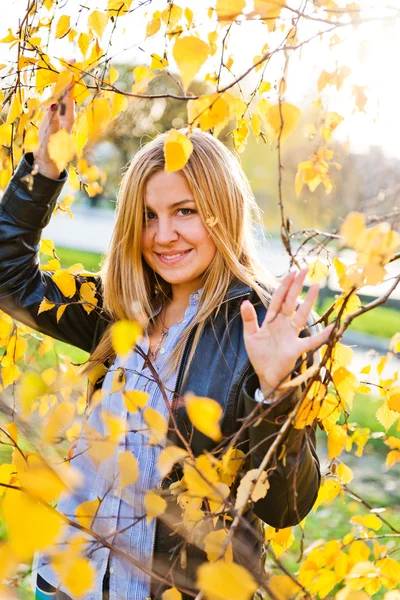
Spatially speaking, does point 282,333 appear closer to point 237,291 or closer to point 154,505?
point 154,505

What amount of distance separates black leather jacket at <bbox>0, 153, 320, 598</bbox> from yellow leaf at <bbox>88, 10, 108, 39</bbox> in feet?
1.13

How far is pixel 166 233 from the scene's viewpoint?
147cm

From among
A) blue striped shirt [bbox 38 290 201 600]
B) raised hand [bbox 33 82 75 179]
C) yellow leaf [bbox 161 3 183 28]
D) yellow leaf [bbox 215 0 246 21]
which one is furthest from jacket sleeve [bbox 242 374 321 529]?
yellow leaf [bbox 161 3 183 28]

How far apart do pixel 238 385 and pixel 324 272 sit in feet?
1.02

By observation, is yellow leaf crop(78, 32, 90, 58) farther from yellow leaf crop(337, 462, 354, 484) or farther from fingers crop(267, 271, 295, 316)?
yellow leaf crop(337, 462, 354, 484)

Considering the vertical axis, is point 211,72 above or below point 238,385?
above

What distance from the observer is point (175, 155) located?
34.4 inches

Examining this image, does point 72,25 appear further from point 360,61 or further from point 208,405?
point 208,405

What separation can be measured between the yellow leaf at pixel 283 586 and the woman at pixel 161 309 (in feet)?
0.83

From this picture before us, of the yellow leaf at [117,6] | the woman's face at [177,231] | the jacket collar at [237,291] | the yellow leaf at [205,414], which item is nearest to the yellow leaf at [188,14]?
the yellow leaf at [117,6]

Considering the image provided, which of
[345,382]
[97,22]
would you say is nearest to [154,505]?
[345,382]

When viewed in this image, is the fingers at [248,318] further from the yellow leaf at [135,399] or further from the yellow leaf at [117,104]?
the yellow leaf at [117,104]

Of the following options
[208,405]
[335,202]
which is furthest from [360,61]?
[335,202]

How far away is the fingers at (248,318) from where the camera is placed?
38.0 inches
